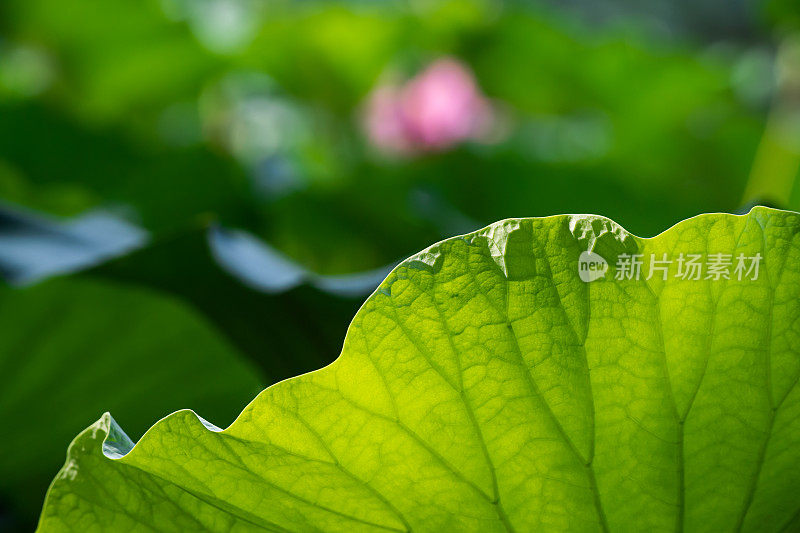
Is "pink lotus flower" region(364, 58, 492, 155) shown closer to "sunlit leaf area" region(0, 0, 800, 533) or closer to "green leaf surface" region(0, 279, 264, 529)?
"sunlit leaf area" region(0, 0, 800, 533)

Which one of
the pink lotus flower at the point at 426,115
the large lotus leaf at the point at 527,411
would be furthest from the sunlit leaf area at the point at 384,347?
the pink lotus flower at the point at 426,115

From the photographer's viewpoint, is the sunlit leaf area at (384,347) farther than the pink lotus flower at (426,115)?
No

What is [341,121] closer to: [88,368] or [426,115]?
[426,115]

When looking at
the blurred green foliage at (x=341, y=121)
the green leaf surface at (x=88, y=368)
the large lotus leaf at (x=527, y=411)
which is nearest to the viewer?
the large lotus leaf at (x=527, y=411)

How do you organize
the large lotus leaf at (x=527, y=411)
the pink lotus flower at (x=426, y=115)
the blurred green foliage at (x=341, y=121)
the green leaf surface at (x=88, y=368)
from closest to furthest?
the large lotus leaf at (x=527, y=411) < the green leaf surface at (x=88, y=368) < the blurred green foliage at (x=341, y=121) < the pink lotus flower at (x=426, y=115)

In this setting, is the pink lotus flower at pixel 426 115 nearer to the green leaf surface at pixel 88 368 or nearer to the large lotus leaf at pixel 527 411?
the green leaf surface at pixel 88 368

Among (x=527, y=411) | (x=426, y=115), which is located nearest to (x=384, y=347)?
(x=527, y=411)
